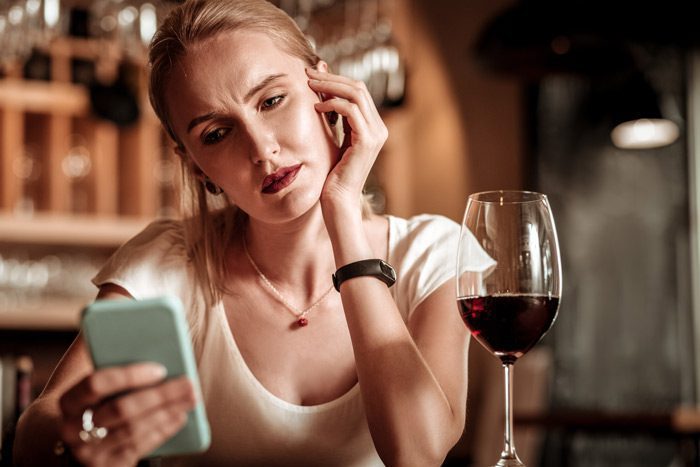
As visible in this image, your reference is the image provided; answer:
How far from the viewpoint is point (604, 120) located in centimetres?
465

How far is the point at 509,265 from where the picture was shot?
95 centimetres

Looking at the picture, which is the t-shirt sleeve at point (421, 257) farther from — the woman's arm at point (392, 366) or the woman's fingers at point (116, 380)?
the woman's fingers at point (116, 380)

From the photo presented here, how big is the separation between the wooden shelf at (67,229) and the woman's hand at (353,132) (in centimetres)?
320

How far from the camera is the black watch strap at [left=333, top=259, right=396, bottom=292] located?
1.16 m

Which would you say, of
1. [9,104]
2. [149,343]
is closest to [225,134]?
[149,343]

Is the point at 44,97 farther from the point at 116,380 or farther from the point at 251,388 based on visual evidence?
the point at 116,380

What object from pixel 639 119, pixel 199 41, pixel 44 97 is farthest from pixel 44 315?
pixel 199 41

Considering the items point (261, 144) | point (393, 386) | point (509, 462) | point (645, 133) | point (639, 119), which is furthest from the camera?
point (645, 133)

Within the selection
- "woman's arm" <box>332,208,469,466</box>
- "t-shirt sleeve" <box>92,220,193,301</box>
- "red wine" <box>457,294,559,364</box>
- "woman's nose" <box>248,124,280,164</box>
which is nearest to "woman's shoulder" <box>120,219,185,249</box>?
"t-shirt sleeve" <box>92,220,193,301</box>

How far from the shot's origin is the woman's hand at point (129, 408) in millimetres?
726

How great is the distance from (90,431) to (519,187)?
4119 mm

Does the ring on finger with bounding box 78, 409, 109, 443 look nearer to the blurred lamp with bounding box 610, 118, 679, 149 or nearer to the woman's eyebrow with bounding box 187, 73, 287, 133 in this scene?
the woman's eyebrow with bounding box 187, 73, 287, 133

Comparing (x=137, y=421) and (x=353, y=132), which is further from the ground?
(x=353, y=132)

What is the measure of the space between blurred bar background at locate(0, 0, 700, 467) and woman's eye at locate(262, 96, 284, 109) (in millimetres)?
2819
